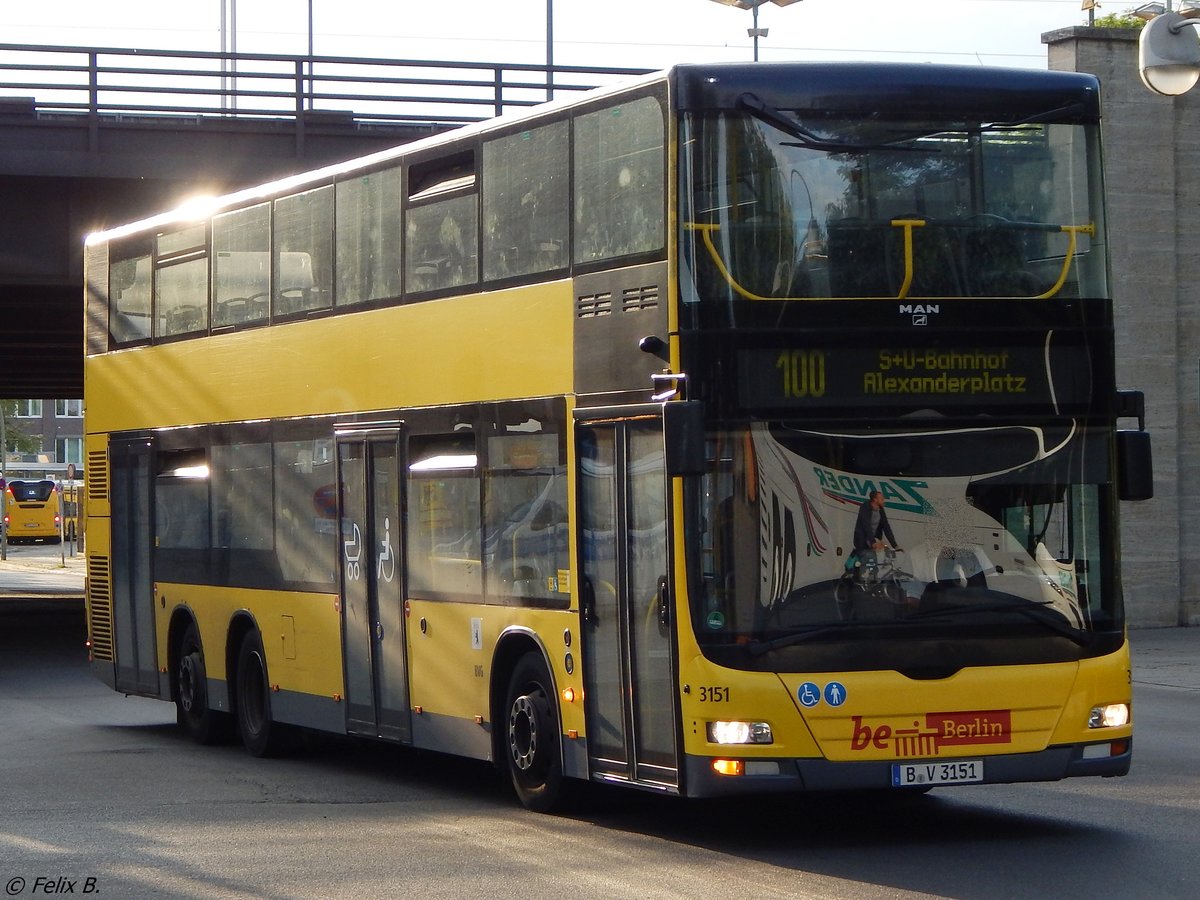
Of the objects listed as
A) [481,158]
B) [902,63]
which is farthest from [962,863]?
[481,158]

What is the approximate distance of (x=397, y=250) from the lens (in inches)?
555

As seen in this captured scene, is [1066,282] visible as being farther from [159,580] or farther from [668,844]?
Answer: [159,580]

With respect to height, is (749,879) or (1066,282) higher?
(1066,282)

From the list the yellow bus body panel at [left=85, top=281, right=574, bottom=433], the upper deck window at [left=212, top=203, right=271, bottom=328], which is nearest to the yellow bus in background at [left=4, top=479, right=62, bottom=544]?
the yellow bus body panel at [left=85, top=281, right=574, bottom=433]

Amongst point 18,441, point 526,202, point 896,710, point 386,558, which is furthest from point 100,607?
point 18,441

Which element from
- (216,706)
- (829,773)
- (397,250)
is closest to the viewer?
(829,773)

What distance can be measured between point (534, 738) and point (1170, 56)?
383 inches

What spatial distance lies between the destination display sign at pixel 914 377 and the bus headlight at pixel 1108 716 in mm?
1530

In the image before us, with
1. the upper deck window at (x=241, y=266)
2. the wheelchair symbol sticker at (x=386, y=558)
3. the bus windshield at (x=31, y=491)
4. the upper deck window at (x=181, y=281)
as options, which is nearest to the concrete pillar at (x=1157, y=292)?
the upper deck window at (x=181, y=281)

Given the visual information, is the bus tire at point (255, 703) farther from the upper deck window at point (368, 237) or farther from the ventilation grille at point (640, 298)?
the ventilation grille at point (640, 298)

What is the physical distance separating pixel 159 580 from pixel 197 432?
1699 millimetres

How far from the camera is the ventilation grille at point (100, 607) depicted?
773 inches

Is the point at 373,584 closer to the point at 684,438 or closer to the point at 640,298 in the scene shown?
the point at 640,298

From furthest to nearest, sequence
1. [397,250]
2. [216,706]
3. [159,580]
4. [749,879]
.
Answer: [159,580]
[216,706]
[397,250]
[749,879]
